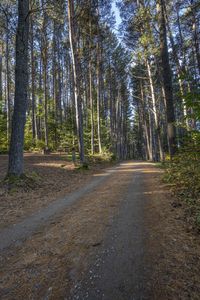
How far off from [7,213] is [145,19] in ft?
45.0

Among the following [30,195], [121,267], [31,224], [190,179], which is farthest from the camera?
[30,195]

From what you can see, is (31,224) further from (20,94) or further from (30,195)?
(20,94)

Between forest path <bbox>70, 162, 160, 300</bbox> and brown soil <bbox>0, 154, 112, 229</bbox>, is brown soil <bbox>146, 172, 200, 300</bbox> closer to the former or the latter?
forest path <bbox>70, 162, 160, 300</bbox>

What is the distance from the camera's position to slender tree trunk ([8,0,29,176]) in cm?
921

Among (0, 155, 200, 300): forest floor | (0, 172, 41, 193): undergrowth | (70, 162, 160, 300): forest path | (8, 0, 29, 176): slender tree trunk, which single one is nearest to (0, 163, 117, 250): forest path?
(0, 155, 200, 300): forest floor

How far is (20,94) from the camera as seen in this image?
31.2 ft

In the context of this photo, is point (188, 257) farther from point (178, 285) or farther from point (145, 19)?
point (145, 19)

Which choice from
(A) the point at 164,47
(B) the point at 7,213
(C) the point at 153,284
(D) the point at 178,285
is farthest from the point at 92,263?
(A) the point at 164,47

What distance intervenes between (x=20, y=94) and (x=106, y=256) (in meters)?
7.92

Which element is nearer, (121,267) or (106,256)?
(121,267)

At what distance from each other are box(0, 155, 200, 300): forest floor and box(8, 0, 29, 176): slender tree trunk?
369 cm

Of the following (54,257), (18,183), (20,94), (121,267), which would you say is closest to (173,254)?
(121,267)

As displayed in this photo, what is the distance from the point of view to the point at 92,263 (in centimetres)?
309

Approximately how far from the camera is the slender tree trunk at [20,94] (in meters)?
9.21
